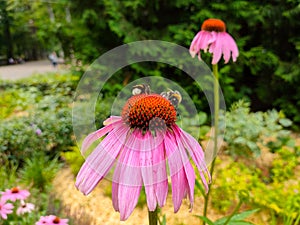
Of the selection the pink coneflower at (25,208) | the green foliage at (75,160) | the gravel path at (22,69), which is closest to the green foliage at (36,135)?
the green foliage at (75,160)

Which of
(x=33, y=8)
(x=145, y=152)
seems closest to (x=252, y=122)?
(x=145, y=152)

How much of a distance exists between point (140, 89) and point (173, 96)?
1.9 inches

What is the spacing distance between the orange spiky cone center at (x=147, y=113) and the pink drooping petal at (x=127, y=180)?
4 cm

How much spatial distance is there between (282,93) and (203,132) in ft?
3.86

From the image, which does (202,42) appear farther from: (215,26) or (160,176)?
(160,176)

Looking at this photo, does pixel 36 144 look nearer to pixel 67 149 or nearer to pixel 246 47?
pixel 67 149

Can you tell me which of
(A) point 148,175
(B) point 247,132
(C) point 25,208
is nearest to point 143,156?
(A) point 148,175

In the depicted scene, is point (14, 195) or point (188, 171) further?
point (14, 195)

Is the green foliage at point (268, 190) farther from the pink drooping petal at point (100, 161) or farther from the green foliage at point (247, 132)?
the pink drooping petal at point (100, 161)

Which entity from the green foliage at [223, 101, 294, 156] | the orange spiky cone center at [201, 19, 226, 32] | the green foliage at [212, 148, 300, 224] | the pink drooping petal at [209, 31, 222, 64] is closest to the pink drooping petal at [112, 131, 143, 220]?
the pink drooping petal at [209, 31, 222, 64]

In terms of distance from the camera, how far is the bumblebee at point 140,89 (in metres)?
0.37

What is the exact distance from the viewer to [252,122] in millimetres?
1853

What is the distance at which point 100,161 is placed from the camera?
0.34 m

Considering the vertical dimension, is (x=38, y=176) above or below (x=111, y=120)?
below
